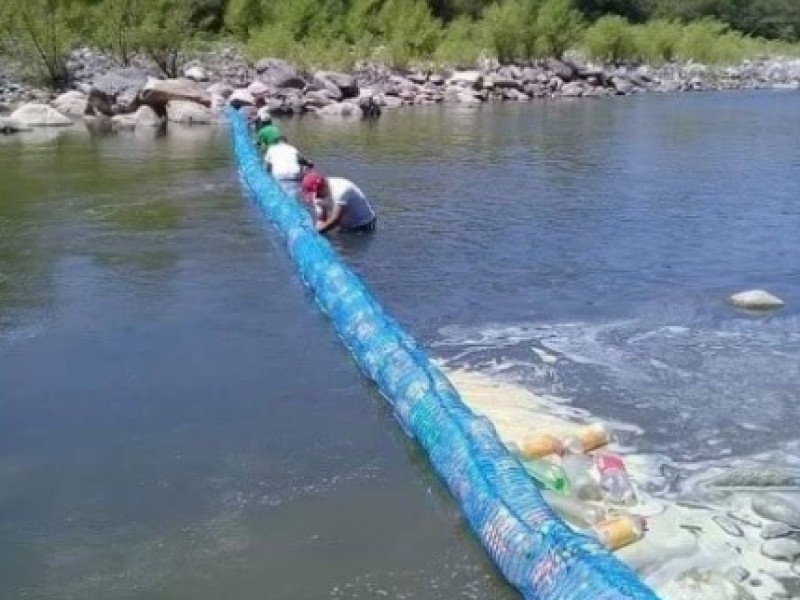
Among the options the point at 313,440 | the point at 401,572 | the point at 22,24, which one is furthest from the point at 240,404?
the point at 22,24

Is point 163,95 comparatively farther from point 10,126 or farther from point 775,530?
→ point 775,530

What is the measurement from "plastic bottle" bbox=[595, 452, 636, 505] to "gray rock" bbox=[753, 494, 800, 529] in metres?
0.73

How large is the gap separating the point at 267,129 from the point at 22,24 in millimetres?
20961

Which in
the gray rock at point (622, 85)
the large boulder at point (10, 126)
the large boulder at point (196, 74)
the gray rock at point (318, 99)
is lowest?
the gray rock at point (622, 85)

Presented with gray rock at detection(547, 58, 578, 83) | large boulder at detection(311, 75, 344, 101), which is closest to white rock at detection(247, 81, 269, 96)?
large boulder at detection(311, 75, 344, 101)

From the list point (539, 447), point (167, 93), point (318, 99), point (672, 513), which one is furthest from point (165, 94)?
point (672, 513)

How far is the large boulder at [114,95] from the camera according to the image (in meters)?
32.6

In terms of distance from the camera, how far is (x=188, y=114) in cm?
3150

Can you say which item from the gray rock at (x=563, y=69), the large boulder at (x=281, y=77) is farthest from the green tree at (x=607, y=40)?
the large boulder at (x=281, y=77)

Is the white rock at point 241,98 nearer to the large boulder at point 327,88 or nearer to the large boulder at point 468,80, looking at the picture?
the large boulder at point 327,88

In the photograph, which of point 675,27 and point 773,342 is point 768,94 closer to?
point 675,27

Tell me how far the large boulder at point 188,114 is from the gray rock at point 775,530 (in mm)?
26868

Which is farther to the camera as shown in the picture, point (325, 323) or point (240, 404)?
point (325, 323)

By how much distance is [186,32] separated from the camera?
4184 cm
